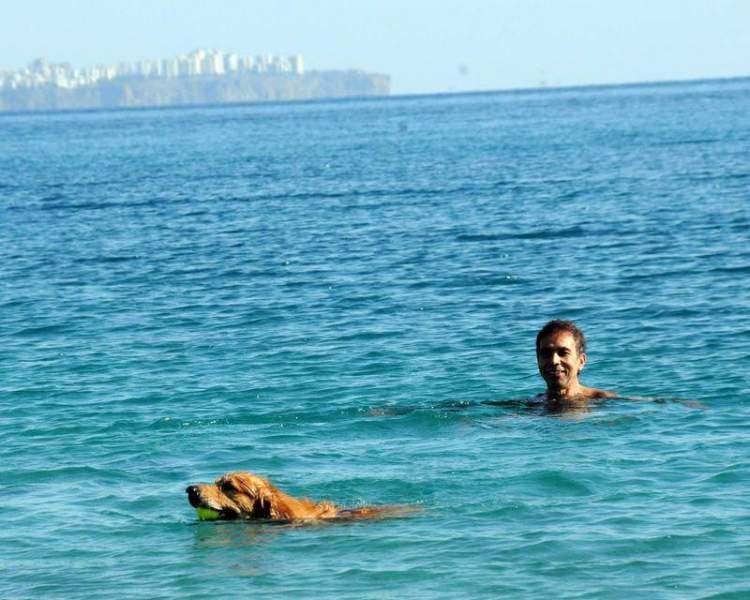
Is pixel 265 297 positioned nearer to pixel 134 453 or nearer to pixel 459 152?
pixel 134 453

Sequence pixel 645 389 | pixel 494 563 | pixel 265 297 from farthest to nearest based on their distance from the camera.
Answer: pixel 265 297, pixel 645 389, pixel 494 563

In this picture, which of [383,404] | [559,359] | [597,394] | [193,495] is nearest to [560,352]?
[559,359]

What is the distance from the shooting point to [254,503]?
38.9ft

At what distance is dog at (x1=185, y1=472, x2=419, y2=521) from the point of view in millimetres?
11719

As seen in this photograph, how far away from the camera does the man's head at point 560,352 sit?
49.1 feet

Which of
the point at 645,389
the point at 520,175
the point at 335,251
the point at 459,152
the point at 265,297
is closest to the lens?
the point at 645,389

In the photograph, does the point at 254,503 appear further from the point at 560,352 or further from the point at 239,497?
the point at 560,352

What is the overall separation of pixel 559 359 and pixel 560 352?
75mm

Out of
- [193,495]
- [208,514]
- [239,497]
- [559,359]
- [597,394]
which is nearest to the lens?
[193,495]

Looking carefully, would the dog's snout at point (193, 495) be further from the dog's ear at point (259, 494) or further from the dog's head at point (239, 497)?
the dog's ear at point (259, 494)

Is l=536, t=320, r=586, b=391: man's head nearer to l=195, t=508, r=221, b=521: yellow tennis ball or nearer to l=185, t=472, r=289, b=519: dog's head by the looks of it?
l=185, t=472, r=289, b=519: dog's head

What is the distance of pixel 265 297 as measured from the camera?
26.0 m

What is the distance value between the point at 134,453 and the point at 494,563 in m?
5.18

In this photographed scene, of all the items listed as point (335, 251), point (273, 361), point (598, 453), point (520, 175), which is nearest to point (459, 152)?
point (520, 175)
